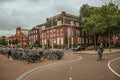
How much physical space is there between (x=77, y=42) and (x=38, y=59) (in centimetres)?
5487

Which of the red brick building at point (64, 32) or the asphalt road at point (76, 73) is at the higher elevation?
the red brick building at point (64, 32)

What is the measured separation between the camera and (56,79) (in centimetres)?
1223

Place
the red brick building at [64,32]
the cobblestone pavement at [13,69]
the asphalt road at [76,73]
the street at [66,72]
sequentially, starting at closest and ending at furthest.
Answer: the asphalt road at [76,73]
the street at [66,72]
the cobblestone pavement at [13,69]
the red brick building at [64,32]

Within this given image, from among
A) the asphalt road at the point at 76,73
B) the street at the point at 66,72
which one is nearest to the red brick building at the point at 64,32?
the street at the point at 66,72

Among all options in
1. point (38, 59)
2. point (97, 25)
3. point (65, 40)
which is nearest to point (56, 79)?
point (38, 59)

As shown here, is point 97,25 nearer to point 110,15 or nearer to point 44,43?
point 110,15

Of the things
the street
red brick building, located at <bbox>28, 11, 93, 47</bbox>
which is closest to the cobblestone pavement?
the street

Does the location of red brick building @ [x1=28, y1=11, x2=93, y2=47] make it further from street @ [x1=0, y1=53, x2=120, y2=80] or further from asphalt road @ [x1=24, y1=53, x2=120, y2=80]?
asphalt road @ [x1=24, y1=53, x2=120, y2=80]

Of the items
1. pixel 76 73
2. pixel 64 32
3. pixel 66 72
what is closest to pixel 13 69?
pixel 66 72

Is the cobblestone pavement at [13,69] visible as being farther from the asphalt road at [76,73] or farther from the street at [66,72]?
the asphalt road at [76,73]

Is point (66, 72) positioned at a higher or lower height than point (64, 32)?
lower

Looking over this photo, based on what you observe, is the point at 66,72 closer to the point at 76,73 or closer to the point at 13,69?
the point at 76,73

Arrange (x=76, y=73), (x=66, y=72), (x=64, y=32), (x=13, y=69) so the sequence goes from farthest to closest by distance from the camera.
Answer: (x=64, y=32) → (x=13, y=69) → (x=66, y=72) → (x=76, y=73)

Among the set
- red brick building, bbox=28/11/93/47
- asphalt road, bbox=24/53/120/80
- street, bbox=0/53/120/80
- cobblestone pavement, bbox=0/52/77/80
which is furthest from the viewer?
red brick building, bbox=28/11/93/47
